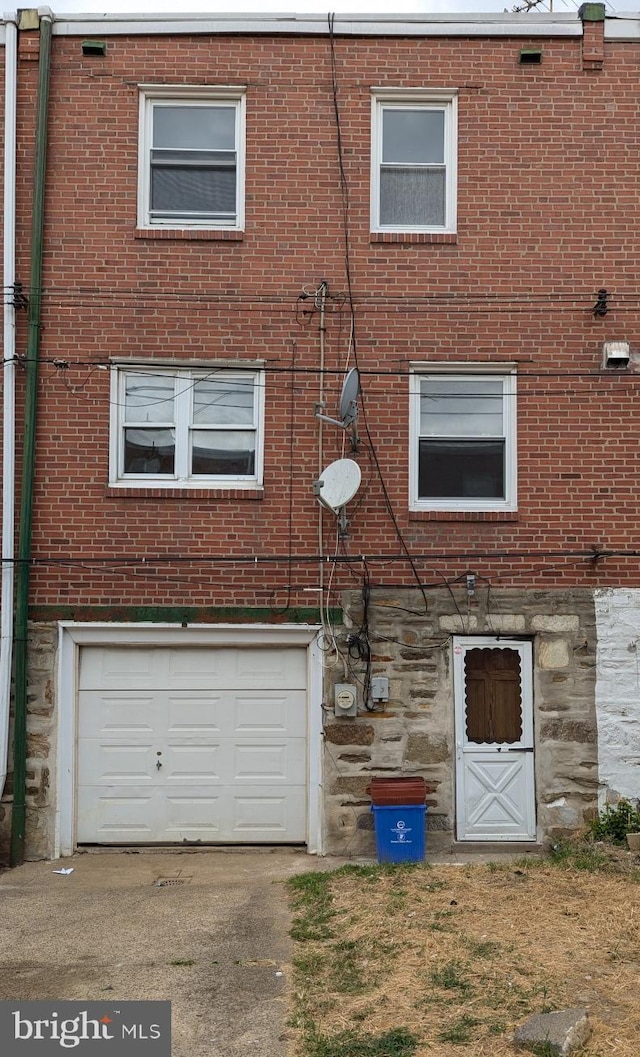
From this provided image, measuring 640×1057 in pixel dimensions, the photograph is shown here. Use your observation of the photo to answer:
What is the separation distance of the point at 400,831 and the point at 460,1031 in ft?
12.2

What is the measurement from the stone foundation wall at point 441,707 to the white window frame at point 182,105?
412 centimetres

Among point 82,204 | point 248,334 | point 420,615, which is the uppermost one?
point 82,204

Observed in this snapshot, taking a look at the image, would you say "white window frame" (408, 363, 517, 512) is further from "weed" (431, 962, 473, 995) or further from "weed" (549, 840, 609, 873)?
"weed" (431, 962, 473, 995)

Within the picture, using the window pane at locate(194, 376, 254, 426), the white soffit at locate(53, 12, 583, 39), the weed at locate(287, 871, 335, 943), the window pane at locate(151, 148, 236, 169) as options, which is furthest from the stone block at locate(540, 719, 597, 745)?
the white soffit at locate(53, 12, 583, 39)

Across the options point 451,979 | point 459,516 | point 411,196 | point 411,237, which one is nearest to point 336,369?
point 411,237

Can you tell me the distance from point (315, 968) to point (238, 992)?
59cm

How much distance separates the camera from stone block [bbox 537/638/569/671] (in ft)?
33.0

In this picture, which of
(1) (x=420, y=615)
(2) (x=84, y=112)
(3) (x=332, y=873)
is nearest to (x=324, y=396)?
(1) (x=420, y=615)

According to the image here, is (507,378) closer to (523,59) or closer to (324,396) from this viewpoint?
(324,396)

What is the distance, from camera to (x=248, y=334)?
1034 centimetres

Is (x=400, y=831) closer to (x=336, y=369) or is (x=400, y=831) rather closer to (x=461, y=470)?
(x=461, y=470)

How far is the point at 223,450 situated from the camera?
410 inches

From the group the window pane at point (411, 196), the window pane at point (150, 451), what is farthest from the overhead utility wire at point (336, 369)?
the window pane at point (411, 196)

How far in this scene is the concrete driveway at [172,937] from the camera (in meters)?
6.15
